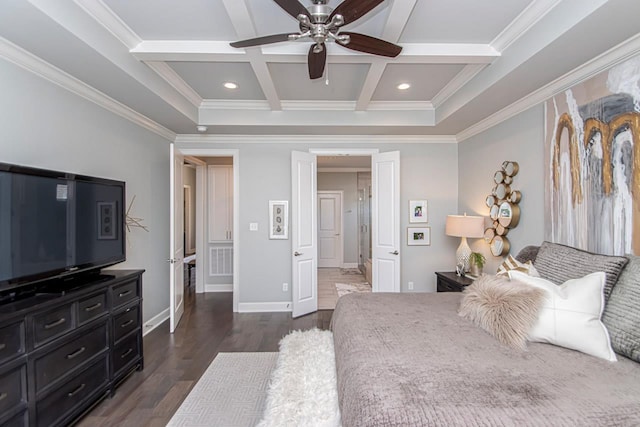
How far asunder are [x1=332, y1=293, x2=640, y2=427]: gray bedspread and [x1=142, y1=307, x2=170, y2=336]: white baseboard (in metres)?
2.79

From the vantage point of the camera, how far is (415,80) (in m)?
3.19

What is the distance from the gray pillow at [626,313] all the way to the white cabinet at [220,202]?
5.06 metres

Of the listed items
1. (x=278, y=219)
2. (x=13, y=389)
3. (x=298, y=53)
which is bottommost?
(x=13, y=389)

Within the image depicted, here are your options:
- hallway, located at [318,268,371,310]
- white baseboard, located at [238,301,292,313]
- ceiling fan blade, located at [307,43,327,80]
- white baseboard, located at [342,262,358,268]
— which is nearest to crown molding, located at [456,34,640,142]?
ceiling fan blade, located at [307,43,327,80]

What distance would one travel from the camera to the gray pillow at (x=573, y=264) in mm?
1648

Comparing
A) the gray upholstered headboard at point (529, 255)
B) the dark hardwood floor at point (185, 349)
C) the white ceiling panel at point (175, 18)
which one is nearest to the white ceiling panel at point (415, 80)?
the white ceiling panel at point (175, 18)

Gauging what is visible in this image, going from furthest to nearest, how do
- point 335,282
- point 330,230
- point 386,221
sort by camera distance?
point 330,230 → point 335,282 → point 386,221

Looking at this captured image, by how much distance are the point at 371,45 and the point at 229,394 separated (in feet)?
8.79

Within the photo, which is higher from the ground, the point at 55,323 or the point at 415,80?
the point at 415,80

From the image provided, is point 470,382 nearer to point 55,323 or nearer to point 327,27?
point 327,27

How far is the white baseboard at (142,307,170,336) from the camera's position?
356cm

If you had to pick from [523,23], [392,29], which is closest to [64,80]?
[392,29]

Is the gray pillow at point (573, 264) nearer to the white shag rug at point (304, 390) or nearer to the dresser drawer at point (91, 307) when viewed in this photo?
the white shag rug at point (304, 390)

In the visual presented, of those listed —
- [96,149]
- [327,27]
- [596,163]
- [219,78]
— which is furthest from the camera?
[219,78]
